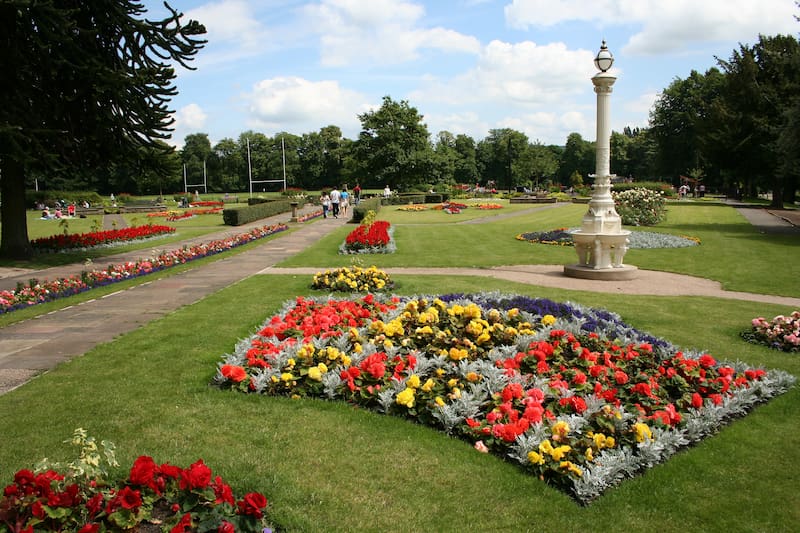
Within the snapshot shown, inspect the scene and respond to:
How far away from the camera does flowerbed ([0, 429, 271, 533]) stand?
2721mm

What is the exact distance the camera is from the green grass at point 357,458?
336cm

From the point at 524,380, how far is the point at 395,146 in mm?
52892

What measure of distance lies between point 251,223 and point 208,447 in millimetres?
26441

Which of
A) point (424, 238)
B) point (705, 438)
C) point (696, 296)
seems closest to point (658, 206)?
point (424, 238)

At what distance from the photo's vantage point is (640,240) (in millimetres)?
17688

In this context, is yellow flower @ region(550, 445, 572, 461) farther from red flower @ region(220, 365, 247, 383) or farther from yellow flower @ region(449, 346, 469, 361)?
red flower @ region(220, 365, 247, 383)

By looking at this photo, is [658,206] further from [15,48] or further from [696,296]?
[15,48]

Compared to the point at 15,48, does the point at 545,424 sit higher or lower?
lower

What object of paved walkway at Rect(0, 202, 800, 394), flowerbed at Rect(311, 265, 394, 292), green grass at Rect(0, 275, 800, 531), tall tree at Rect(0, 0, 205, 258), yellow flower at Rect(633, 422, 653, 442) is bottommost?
green grass at Rect(0, 275, 800, 531)

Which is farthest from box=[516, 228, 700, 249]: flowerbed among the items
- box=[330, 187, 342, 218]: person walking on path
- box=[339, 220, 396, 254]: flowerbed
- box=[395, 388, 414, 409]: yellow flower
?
box=[330, 187, 342, 218]: person walking on path

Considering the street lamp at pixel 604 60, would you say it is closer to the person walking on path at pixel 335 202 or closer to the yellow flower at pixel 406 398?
the yellow flower at pixel 406 398

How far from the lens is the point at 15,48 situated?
44.0 ft

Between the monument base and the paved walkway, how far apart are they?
0.20 metres

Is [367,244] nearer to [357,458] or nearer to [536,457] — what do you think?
[357,458]
